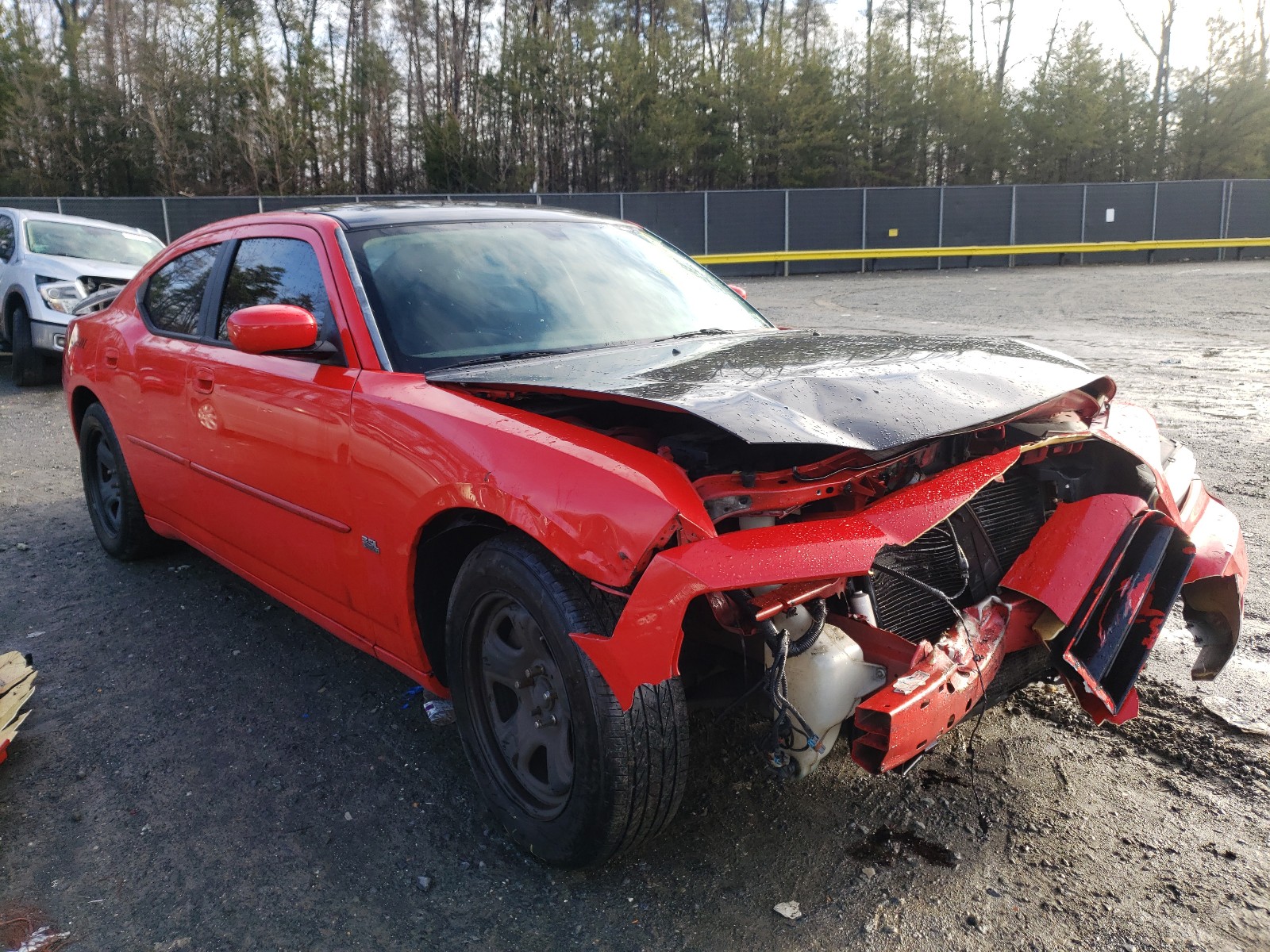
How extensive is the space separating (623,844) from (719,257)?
2463 centimetres

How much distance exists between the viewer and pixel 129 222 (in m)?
23.5

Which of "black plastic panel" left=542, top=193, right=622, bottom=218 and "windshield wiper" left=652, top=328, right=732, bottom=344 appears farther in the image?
"black plastic panel" left=542, top=193, right=622, bottom=218

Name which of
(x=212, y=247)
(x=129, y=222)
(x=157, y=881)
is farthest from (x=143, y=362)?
(x=129, y=222)

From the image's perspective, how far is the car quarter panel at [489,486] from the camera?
1992 millimetres

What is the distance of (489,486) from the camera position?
2.26m

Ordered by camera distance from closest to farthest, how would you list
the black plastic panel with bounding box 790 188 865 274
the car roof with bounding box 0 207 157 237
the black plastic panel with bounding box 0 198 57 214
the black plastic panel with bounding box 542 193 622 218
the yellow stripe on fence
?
the car roof with bounding box 0 207 157 237, the black plastic panel with bounding box 0 198 57 214, the black plastic panel with bounding box 542 193 622 218, the yellow stripe on fence, the black plastic panel with bounding box 790 188 865 274

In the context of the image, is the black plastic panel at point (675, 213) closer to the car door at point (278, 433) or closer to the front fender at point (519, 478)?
the car door at point (278, 433)

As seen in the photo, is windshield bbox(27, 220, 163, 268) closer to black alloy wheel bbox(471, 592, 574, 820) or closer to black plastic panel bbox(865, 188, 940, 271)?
black alloy wheel bbox(471, 592, 574, 820)

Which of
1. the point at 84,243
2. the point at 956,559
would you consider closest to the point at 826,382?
the point at 956,559

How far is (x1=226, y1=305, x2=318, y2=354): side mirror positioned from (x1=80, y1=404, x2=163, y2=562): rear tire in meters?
2.04

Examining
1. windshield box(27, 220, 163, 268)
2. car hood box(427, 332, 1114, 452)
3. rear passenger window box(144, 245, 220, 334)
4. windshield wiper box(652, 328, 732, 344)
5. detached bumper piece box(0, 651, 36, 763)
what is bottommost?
detached bumper piece box(0, 651, 36, 763)

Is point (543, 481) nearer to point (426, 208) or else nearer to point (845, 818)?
point (845, 818)

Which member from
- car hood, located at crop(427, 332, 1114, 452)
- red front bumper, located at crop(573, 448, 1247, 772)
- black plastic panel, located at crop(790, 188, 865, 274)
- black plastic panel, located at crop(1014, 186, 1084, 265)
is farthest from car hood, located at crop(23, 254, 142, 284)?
black plastic panel, located at crop(1014, 186, 1084, 265)

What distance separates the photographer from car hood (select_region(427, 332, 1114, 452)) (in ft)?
6.89
